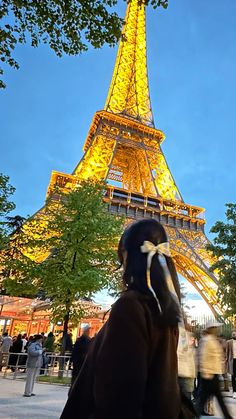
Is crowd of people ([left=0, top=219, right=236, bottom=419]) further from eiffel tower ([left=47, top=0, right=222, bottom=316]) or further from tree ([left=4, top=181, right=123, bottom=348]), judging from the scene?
eiffel tower ([left=47, top=0, right=222, bottom=316])

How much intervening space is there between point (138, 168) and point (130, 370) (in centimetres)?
3492

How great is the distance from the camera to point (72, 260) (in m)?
14.2

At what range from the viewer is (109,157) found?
99.2 feet

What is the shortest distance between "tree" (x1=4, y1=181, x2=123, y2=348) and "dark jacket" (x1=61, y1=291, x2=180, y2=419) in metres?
11.1

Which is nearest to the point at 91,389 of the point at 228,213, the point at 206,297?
the point at 228,213

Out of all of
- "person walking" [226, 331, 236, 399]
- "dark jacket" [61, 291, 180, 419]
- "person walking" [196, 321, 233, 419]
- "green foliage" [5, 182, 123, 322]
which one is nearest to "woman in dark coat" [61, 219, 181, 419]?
"dark jacket" [61, 291, 180, 419]

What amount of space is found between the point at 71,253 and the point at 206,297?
18619 millimetres

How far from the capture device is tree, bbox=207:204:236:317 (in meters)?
19.4

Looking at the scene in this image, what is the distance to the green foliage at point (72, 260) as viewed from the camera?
1280 cm

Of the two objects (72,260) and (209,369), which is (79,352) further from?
(72,260)

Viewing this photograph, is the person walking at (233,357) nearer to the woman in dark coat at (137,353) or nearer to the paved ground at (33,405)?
A: the paved ground at (33,405)

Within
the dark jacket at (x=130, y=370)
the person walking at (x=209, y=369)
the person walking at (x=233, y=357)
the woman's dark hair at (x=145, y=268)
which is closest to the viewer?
the dark jacket at (x=130, y=370)

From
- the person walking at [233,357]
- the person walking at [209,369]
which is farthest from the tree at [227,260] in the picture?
the person walking at [209,369]

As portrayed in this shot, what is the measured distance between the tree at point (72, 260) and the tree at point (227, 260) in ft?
26.0
